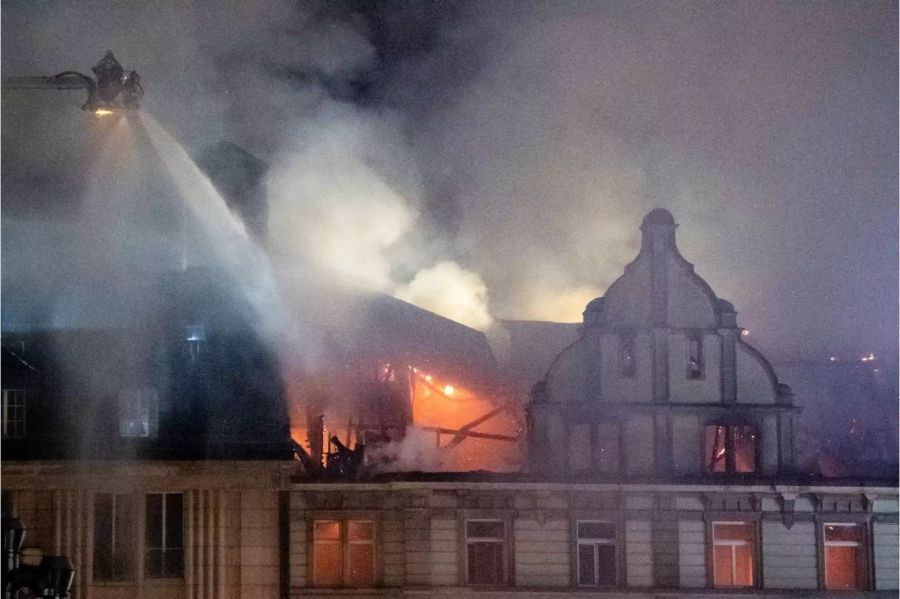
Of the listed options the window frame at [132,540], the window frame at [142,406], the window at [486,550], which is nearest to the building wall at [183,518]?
the window frame at [132,540]

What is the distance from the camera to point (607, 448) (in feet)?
99.2

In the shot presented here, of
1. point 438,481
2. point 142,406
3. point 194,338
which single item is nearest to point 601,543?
point 438,481

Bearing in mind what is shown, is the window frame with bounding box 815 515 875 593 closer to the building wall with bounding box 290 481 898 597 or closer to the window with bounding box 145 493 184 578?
the building wall with bounding box 290 481 898 597

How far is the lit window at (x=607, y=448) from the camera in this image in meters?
30.1

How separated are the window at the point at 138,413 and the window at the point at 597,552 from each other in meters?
11.3

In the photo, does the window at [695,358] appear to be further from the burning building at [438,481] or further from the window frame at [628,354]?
the window frame at [628,354]

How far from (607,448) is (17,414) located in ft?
51.3

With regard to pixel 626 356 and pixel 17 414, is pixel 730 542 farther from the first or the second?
pixel 17 414

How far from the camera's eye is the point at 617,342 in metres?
30.8

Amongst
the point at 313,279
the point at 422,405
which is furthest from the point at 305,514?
the point at 313,279

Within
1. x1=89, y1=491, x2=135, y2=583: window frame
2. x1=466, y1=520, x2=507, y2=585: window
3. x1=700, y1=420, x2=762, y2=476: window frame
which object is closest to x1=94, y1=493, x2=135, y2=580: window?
x1=89, y1=491, x2=135, y2=583: window frame

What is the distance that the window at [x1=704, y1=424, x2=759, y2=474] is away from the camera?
3016cm

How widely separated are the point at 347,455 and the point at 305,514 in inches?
126

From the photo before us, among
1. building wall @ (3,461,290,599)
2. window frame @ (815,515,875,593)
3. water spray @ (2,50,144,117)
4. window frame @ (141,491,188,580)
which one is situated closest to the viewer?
water spray @ (2,50,144,117)
